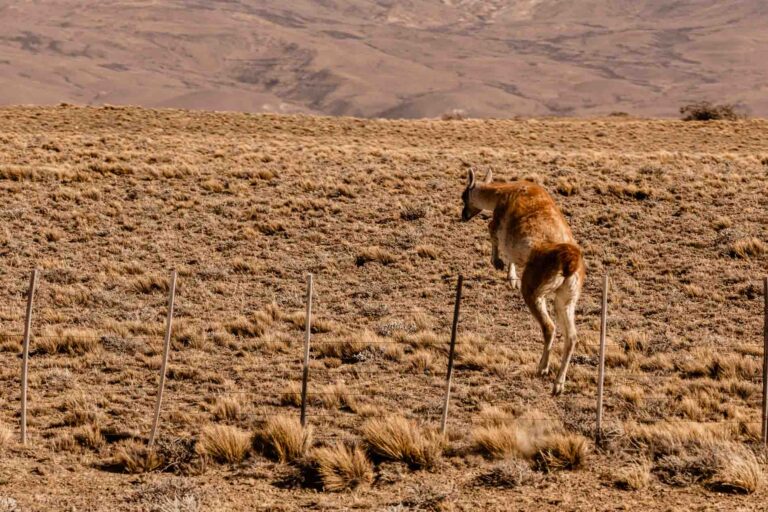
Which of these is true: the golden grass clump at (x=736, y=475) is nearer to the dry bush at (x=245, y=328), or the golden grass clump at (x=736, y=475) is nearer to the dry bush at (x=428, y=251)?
the dry bush at (x=245, y=328)

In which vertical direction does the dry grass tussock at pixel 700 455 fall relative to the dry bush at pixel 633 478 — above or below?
above

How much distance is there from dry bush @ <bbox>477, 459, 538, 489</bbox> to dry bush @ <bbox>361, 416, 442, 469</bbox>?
62 centimetres

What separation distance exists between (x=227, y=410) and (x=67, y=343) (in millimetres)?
4040

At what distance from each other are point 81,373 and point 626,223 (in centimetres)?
1436

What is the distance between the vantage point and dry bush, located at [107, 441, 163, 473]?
8047 mm

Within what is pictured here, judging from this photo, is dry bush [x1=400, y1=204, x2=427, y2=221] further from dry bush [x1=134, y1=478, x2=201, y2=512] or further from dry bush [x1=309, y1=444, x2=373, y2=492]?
dry bush [x1=134, y1=478, x2=201, y2=512]

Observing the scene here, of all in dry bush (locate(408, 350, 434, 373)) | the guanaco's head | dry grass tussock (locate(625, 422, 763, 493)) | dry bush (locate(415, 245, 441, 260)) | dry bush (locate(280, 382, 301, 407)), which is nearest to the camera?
dry grass tussock (locate(625, 422, 763, 493))

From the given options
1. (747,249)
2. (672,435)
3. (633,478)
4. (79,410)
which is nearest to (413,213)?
(747,249)

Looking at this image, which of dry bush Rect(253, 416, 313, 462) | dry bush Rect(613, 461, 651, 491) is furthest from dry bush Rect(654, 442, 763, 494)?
dry bush Rect(253, 416, 313, 462)

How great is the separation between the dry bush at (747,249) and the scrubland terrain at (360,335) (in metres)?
0.08

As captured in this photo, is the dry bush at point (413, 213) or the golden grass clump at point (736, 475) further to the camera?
the dry bush at point (413, 213)

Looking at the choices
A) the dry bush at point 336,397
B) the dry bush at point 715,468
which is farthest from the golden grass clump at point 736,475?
the dry bush at point 336,397

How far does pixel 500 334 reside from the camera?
13617mm

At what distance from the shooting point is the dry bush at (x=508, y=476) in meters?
7.55
